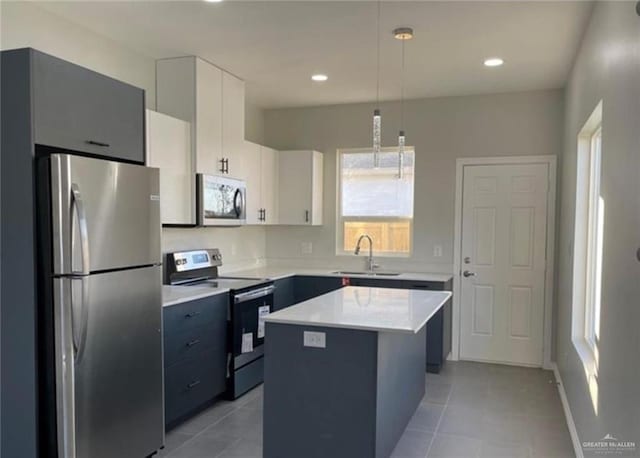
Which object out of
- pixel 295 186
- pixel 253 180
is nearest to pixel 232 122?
pixel 253 180

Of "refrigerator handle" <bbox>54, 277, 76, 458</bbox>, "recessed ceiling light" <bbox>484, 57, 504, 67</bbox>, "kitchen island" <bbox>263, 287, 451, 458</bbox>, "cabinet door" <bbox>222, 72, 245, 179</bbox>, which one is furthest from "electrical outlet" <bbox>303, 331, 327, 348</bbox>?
"recessed ceiling light" <bbox>484, 57, 504, 67</bbox>

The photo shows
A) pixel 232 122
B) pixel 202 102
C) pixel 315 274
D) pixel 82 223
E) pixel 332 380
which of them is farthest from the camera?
pixel 315 274

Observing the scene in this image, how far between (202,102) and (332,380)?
8.01ft

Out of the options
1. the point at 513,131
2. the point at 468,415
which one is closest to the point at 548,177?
the point at 513,131

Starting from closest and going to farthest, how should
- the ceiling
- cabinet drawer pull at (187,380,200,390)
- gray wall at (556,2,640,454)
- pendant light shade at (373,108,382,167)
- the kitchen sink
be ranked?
gray wall at (556,2,640,454)
pendant light shade at (373,108,382,167)
the ceiling
cabinet drawer pull at (187,380,200,390)
the kitchen sink

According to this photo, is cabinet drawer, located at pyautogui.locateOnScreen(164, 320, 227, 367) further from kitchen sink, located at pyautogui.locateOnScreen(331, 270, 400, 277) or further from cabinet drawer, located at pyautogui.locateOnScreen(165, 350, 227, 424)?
kitchen sink, located at pyautogui.locateOnScreen(331, 270, 400, 277)

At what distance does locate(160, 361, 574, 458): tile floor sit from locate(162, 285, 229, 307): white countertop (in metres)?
0.87

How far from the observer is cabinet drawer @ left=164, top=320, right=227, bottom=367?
3.18 metres

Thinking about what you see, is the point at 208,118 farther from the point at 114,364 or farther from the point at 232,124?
the point at 114,364

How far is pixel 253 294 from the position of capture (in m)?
4.02

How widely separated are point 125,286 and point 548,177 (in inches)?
154

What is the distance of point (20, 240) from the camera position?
90.8 inches

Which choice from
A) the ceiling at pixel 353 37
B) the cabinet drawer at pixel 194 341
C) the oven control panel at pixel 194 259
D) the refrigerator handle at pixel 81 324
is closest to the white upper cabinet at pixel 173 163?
the oven control panel at pixel 194 259

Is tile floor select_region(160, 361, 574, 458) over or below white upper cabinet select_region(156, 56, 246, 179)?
below
